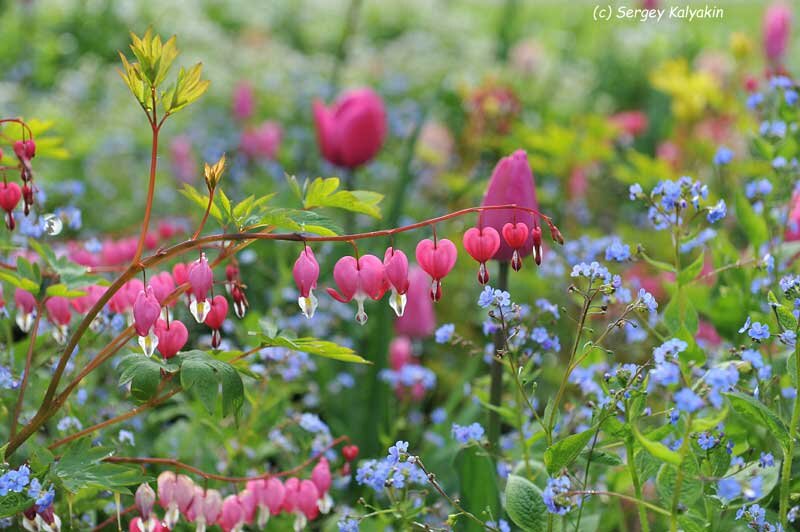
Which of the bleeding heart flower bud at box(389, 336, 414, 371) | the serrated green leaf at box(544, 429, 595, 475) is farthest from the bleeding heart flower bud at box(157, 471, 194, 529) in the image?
the bleeding heart flower bud at box(389, 336, 414, 371)

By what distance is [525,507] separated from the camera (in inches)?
49.3

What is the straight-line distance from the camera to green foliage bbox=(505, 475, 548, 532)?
1246 millimetres

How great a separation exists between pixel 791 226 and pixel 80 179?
2.57 meters

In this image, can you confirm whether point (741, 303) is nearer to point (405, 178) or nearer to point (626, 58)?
point (405, 178)

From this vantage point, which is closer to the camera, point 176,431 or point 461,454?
point 461,454

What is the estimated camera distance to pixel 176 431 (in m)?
1.94

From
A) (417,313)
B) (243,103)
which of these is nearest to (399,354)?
(417,313)

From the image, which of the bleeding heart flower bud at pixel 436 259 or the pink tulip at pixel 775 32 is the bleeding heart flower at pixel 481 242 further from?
the pink tulip at pixel 775 32

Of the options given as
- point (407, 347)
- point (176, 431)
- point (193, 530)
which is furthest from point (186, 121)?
point (193, 530)

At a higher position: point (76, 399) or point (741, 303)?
point (741, 303)

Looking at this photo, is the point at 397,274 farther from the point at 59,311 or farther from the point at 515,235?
the point at 59,311

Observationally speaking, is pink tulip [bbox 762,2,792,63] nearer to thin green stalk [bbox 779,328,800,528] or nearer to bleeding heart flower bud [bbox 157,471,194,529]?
thin green stalk [bbox 779,328,800,528]

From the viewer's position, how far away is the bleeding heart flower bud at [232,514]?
1354 millimetres

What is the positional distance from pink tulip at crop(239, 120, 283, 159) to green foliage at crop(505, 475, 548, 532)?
2.62 metres
